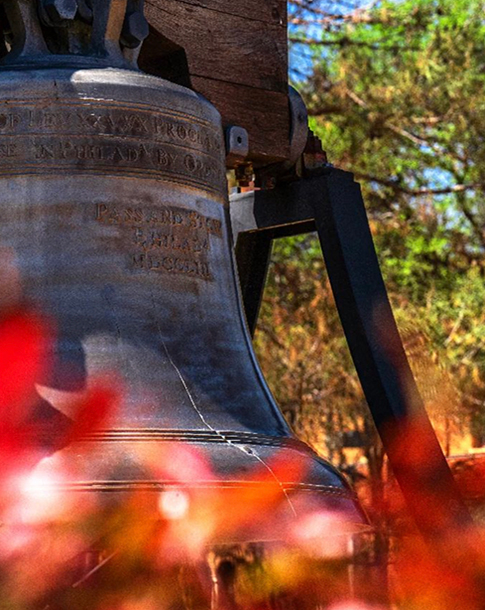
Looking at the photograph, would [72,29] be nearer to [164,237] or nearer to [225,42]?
[164,237]

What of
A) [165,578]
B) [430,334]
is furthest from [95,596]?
[430,334]

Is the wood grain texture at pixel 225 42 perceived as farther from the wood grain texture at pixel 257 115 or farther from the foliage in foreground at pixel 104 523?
the foliage in foreground at pixel 104 523

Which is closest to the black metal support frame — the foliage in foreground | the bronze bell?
the foliage in foreground

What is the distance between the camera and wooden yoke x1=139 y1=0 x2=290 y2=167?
3.28m

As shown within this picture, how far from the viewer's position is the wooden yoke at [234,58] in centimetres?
328

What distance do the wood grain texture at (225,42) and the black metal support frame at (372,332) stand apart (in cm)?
31

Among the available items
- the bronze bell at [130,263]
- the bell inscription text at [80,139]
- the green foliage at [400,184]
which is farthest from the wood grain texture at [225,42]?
the green foliage at [400,184]

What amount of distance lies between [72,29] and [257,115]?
0.84 meters

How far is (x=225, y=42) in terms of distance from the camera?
3426mm

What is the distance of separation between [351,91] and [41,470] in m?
7.49

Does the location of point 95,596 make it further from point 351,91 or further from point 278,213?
point 351,91

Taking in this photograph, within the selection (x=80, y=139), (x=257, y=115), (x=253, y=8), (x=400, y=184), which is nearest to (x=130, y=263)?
(x=80, y=139)

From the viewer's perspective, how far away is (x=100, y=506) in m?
2.19

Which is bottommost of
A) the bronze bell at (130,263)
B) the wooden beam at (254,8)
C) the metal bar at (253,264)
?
the bronze bell at (130,263)
